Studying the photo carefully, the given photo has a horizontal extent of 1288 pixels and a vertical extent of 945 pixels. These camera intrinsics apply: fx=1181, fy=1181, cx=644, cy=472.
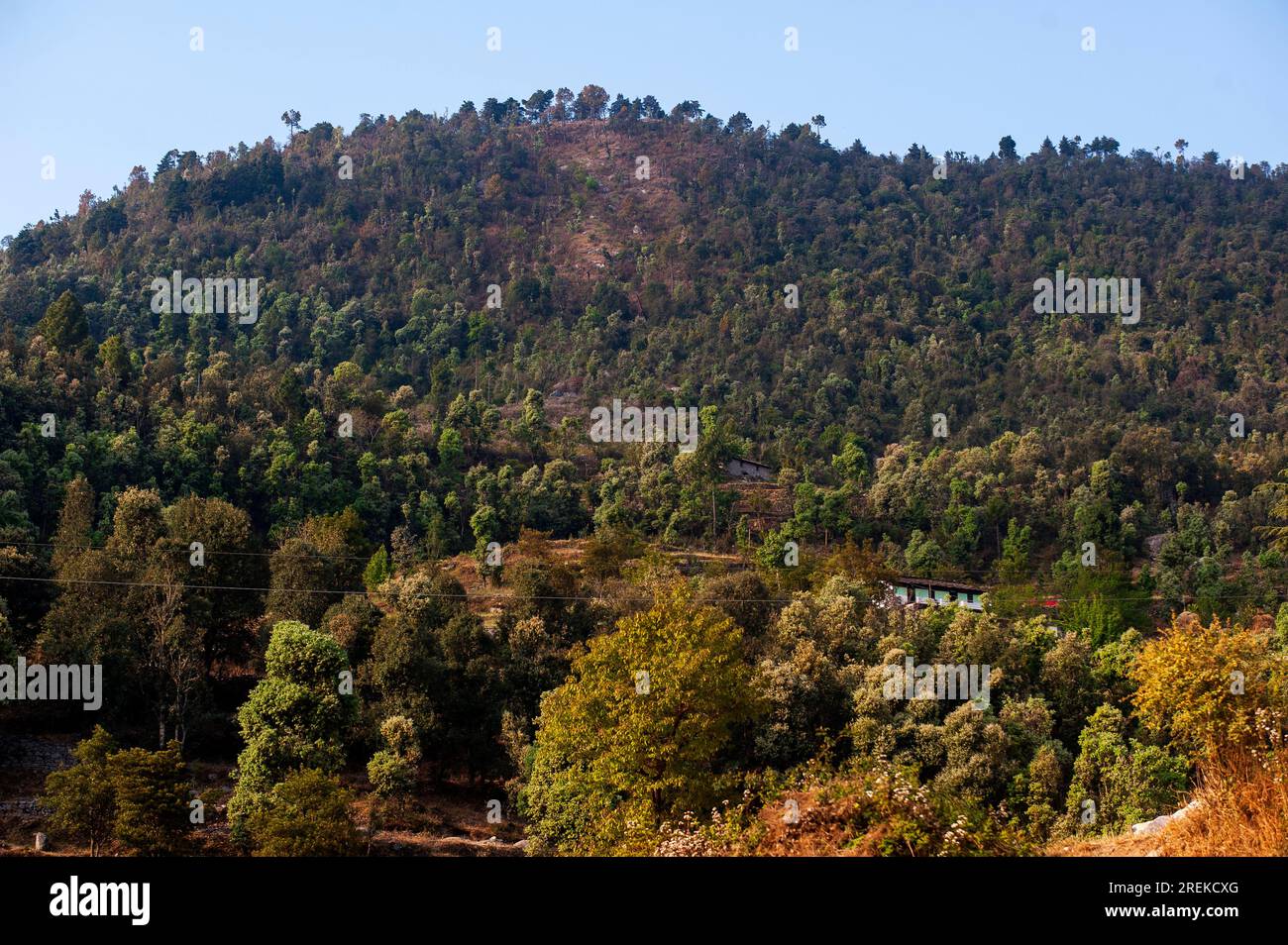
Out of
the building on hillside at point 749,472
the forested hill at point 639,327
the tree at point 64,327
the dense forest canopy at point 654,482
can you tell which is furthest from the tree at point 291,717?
the building on hillside at point 749,472

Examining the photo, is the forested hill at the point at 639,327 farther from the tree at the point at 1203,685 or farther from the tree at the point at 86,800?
the tree at the point at 1203,685

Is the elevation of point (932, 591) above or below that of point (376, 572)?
below

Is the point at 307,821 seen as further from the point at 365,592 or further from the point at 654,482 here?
the point at 654,482

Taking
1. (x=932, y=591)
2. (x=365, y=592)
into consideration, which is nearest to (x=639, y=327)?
(x=932, y=591)

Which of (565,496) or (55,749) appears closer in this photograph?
(55,749)
